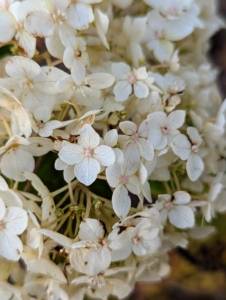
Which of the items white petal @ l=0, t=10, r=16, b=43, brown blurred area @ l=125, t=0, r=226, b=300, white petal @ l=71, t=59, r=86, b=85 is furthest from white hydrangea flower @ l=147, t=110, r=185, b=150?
brown blurred area @ l=125, t=0, r=226, b=300

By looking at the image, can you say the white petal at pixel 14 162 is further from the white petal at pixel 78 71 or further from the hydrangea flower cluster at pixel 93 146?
the white petal at pixel 78 71

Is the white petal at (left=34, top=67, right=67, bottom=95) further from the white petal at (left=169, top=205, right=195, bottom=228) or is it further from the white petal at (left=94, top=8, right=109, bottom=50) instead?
the white petal at (left=169, top=205, right=195, bottom=228)

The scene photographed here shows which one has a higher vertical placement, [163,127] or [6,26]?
[6,26]

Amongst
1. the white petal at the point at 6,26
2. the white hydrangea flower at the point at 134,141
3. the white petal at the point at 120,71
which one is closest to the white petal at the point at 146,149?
the white hydrangea flower at the point at 134,141

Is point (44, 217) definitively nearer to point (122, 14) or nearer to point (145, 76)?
point (145, 76)

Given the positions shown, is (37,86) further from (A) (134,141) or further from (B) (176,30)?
(B) (176,30)

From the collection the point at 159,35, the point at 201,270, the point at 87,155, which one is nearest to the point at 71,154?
the point at 87,155

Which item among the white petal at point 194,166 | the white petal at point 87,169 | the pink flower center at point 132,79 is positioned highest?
the pink flower center at point 132,79
